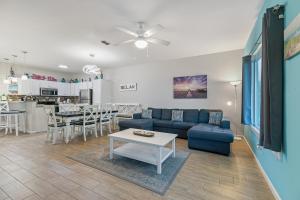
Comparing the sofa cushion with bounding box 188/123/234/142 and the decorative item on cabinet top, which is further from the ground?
the decorative item on cabinet top

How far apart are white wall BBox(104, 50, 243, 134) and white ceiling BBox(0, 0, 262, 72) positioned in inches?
21.3

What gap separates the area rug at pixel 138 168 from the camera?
2.09 meters

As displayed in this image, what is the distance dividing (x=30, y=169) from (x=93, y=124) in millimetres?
Result: 2062

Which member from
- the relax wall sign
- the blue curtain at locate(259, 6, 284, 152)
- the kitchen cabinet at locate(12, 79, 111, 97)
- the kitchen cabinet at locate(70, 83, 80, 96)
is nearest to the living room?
the blue curtain at locate(259, 6, 284, 152)

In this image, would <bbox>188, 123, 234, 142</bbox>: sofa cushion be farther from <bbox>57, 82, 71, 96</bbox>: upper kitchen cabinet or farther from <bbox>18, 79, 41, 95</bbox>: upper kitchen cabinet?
<bbox>57, 82, 71, 96</bbox>: upper kitchen cabinet

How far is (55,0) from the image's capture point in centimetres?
221

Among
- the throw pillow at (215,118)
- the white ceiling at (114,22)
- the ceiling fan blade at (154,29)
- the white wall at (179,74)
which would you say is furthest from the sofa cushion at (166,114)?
the ceiling fan blade at (154,29)

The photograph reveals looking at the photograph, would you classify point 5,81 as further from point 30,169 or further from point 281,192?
point 281,192

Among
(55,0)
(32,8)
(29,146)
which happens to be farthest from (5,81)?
(55,0)

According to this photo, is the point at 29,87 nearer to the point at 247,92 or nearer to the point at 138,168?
the point at 138,168

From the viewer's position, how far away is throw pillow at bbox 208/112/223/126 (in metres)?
4.14

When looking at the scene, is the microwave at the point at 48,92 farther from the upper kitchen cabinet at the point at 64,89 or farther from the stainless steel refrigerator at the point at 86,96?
the stainless steel refrigerator at the point at 86,96

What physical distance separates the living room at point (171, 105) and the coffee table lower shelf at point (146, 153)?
0.02 metres

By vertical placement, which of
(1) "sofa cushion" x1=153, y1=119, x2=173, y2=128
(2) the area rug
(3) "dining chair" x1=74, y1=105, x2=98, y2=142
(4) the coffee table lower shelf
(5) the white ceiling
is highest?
(5) the white ceiling
